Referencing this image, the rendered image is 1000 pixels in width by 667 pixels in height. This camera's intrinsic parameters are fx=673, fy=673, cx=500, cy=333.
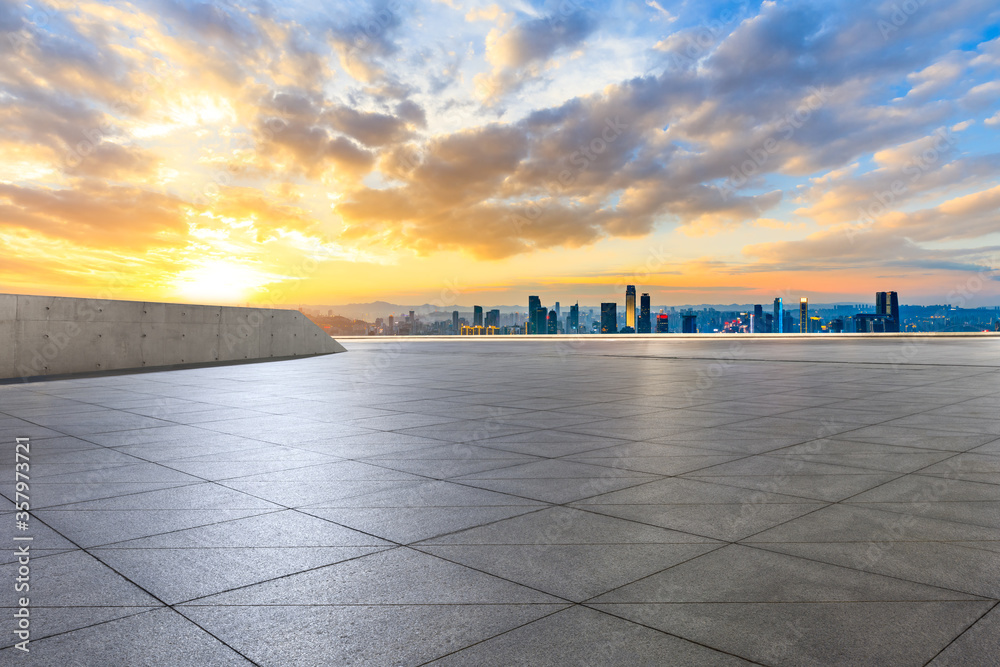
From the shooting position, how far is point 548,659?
2.97 metres

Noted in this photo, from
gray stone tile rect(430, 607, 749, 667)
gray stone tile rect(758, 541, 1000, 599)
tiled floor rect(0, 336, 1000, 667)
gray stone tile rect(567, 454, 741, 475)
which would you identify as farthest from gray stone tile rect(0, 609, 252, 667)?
gray stone tile rect(567, 454, 741, 475)

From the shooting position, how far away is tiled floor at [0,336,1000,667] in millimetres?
3143

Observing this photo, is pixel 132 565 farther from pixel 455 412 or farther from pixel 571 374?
pixel 571 374

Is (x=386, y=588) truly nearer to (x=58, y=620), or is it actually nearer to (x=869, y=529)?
(x=58, y=620)

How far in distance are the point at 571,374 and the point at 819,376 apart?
626 centimetres

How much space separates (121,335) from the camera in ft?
69.3

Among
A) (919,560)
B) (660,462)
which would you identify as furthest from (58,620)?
(660,462)

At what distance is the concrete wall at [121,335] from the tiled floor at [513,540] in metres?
10.5

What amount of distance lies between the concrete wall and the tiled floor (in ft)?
34.6

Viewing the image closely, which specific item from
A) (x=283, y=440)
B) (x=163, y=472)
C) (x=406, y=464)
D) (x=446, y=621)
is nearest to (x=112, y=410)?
(x=283, y=440)

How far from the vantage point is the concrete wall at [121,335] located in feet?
60.5

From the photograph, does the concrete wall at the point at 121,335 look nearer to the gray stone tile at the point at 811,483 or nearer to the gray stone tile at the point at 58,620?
the gray stone tile at the point at 58,620

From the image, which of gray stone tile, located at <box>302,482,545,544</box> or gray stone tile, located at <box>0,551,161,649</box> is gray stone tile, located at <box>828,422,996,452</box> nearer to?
gray stone tile, located at <box>302,482,545,544</box>

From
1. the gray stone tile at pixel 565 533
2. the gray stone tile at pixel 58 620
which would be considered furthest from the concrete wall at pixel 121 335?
the gray stone tile at pixel 565 533
